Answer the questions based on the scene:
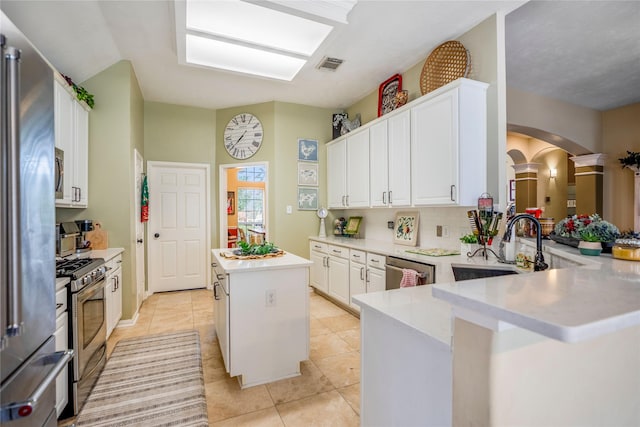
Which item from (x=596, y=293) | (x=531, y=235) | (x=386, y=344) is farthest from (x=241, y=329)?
(x=531, y=235)

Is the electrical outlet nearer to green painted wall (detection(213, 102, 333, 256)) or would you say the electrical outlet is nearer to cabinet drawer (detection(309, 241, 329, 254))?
cabinet drawer (detection(309, 241, 329, 254))

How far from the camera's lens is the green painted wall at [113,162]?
339 centimetres

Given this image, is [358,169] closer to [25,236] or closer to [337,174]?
[337,174]

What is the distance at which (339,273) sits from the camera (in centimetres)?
409

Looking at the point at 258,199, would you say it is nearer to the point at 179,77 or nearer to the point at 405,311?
the point at 179,77

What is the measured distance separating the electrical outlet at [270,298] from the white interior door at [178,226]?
3.16m

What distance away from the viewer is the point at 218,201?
17.0 feet

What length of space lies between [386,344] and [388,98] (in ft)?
11.0

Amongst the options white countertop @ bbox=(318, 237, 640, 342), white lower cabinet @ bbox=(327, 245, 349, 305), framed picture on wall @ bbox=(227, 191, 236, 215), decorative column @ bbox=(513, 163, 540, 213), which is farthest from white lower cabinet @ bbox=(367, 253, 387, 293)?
decorative column @ bbox=(513, 163, 540, 213)

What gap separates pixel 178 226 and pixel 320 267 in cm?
237

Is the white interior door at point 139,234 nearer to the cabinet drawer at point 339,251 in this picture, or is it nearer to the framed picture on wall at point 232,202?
the cabinet drawer at point 339,251

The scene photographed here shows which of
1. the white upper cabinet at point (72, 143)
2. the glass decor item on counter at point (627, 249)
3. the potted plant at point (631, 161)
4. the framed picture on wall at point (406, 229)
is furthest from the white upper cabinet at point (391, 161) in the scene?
the potted plant at point (631, 161)

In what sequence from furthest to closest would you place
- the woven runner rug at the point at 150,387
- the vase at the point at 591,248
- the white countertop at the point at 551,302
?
the woven runner rug at the point at 150,387, the vase at the point at 591,248, the white countertop at the point at 551,302

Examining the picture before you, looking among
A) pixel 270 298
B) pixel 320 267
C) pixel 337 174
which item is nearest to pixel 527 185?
pixel 337 174
